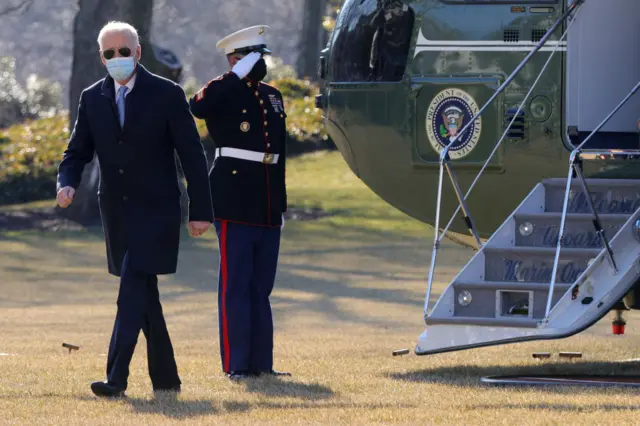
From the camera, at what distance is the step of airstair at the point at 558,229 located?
9891 mm

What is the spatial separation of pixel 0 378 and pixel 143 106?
204cm

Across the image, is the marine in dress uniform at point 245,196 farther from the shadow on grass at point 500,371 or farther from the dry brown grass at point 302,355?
the shadow on grass at point 500,371

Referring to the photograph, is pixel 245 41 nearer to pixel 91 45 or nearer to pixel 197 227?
pixel 197 227

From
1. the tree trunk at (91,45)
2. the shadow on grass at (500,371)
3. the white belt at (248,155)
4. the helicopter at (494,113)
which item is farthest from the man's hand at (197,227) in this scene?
the tree trunk at (91,45)

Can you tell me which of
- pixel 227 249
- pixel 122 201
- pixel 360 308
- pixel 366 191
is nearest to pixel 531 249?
pixel 227 249

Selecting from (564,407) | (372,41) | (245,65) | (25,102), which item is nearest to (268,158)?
(245,65)

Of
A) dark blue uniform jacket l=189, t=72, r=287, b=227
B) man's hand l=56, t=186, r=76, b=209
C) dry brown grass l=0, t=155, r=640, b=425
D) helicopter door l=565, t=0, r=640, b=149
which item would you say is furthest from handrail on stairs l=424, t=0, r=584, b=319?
man's hand l=56, t=186, r=76, b=209

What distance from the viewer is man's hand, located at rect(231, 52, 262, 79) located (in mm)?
9625

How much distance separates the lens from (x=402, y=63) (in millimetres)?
11117

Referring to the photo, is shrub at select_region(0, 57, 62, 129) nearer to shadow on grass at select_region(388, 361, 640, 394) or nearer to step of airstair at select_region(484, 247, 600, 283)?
shadow on grass at select_region(388, 361, 640, 394)

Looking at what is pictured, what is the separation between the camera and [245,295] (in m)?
9.62

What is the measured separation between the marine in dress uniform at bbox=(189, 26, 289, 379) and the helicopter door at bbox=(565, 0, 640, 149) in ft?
7.25

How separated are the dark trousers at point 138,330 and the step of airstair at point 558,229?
245 centimetres

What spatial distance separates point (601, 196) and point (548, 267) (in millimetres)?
859
